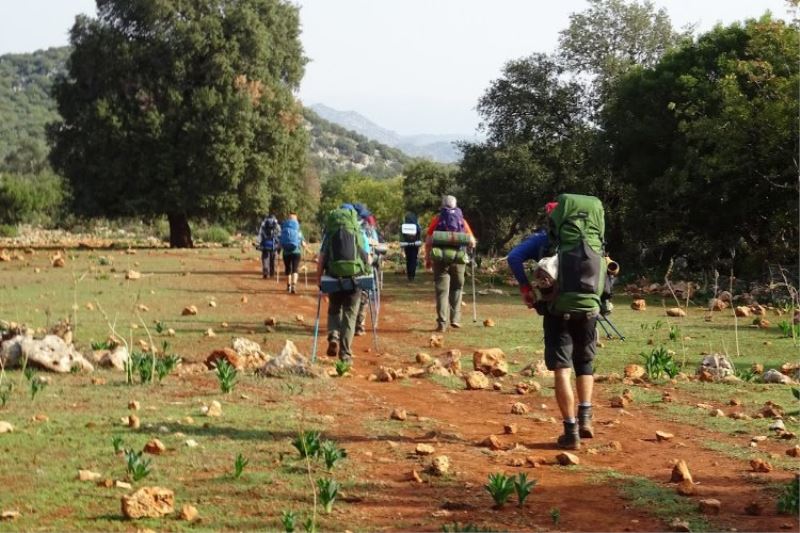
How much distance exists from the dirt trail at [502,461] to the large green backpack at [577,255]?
1157 millimetres

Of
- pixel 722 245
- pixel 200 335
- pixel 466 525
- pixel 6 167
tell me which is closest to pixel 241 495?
pixel 466 525

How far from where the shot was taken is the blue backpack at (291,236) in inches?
878

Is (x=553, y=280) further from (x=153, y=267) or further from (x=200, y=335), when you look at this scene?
(x=153, y=267)

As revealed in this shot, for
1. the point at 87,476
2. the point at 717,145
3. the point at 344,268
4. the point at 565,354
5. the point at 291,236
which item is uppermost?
the point at 717,145

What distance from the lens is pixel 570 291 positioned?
24.8 feet

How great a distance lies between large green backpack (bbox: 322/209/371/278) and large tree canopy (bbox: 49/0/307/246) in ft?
108

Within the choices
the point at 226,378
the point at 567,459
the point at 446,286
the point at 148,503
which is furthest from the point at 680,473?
the point at 446,286

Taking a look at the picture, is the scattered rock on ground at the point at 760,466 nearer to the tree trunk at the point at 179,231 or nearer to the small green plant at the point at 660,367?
the small green plant at the point at 660,367

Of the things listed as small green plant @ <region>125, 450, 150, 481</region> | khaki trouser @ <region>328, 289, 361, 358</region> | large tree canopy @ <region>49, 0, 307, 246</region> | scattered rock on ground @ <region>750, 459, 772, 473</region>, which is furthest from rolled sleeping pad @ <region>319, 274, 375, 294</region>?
large tree canopy @ <region>49, 0, 307, 246</region>

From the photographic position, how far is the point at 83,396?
9430 millimetres

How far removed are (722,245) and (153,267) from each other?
17442 mm

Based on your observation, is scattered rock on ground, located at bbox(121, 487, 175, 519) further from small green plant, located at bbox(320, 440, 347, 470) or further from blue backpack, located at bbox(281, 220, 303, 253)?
blue backpack, located at bbox(281, 220, 303, 253)

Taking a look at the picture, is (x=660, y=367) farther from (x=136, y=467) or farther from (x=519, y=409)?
(x=136, y=467)

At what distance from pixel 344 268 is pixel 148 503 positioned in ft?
22.0
